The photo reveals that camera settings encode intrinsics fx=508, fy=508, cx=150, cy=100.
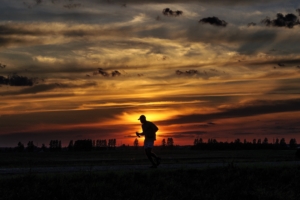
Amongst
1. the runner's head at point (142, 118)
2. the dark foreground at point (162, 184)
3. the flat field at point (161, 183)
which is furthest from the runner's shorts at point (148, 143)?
the dark foreground at point (162, 184)

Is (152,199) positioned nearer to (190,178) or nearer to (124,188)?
(124,188)

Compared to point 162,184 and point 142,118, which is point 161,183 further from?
point 142,118

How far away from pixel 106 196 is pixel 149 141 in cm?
616

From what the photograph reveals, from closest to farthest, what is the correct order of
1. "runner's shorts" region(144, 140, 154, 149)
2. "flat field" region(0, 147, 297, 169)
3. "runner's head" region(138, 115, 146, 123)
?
"runner's shorts" region(144, 140, 154, 149), "runner's head" region(138, 115, 146, 123), "flat field" region(0, 147, 297, 169)

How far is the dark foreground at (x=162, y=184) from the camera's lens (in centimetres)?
1966

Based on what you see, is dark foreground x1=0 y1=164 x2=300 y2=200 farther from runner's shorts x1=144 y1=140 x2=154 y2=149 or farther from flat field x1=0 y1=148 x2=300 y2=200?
runner's shorts x1=144 y1=140 x2=154 y2=149

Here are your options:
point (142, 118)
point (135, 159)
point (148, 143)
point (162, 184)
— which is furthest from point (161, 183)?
point (135, 159)

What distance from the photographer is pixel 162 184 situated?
21.5m

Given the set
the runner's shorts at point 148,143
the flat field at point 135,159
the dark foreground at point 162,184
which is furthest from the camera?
the flat field at point 135,159

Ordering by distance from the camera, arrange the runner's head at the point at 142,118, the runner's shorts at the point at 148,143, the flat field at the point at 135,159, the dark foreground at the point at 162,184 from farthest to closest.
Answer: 1. the flat field at the point at 135,159
2. the runner's head at the point at 142,118
3. the runner's shorts at the point at 148,143
4. the dark foreground at the point at 162,184

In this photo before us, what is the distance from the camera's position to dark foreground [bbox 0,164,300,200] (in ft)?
64.5

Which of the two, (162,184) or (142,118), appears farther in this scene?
(142,118)

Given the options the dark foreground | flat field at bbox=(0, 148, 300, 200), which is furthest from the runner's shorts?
the dark foreground

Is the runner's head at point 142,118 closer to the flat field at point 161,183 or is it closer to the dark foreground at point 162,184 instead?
the flat field at point 161,183
